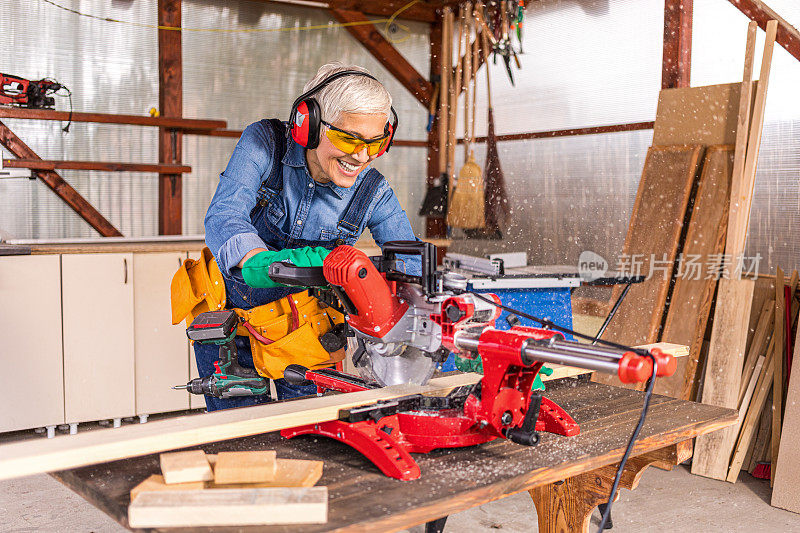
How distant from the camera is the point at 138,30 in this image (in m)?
4.98

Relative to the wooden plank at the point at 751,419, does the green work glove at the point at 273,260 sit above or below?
above

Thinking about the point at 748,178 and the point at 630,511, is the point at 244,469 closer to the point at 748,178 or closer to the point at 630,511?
the point at 630,511

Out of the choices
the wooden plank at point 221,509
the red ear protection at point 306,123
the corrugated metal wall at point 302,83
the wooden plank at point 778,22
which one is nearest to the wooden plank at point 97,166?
the corrugated metal wall at point 302,83

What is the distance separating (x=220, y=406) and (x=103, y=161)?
3349mm

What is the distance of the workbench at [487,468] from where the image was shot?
1237 mm

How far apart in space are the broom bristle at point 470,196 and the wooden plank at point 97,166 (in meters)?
1.81

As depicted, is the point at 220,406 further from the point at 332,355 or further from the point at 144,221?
the point at 144,221

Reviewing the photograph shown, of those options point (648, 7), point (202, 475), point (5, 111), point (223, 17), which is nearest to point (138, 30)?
point (223, 17)

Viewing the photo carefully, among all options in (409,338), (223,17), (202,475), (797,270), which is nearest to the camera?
(202,475)

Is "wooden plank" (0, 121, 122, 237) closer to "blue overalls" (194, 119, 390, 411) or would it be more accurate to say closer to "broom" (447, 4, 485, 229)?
"broom" (447, 4, 485, 229)

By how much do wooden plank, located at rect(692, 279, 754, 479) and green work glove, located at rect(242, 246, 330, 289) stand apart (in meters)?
2.60

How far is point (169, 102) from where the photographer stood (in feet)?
16.5

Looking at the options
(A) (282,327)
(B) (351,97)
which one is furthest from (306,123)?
(A) (282,327)

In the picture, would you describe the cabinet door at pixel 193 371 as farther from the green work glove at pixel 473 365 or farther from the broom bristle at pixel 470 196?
the green work glove at pixel 473 365
